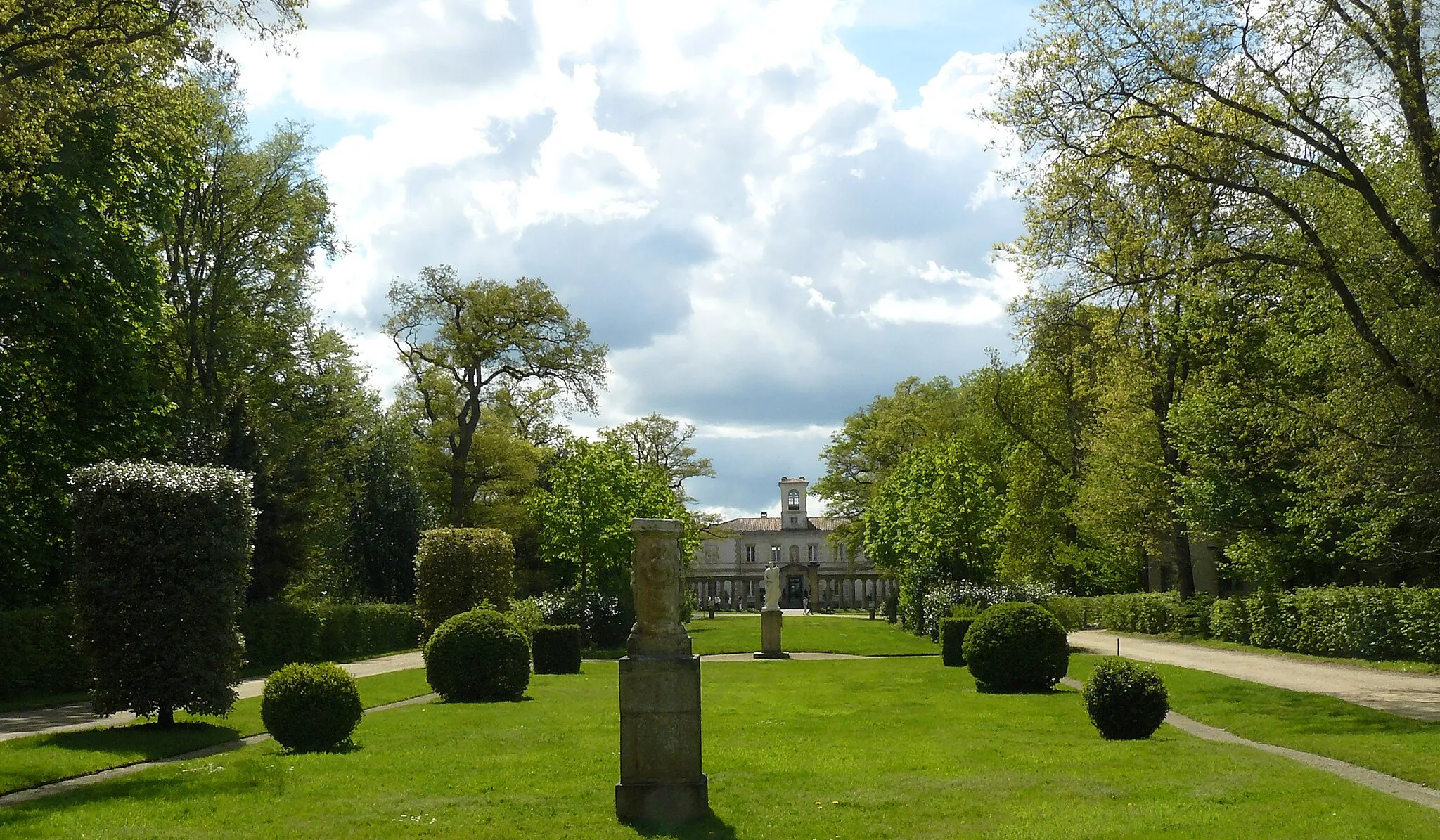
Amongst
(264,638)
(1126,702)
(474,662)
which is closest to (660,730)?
(1126,702)

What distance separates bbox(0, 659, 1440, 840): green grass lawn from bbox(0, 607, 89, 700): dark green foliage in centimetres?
890

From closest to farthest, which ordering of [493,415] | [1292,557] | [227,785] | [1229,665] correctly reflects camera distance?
[227,785]
[1229,665]
[1292,557]
[493,415]

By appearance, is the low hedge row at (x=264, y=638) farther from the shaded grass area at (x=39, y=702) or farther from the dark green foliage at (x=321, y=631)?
the shaded grass area at (x=39, y=702)

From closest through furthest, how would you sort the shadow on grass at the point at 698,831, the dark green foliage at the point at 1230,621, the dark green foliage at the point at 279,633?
the shadow on grass at the point at 698,831
the dark green foliage at the point at 279,633
the dark green foliage at the point at 1230,621

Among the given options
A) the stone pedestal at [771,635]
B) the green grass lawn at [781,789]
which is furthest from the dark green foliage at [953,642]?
→ the green grass lawn at [781,789]

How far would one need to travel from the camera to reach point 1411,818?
341 inches

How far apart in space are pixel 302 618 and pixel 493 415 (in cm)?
2714

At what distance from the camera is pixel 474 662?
1950cm

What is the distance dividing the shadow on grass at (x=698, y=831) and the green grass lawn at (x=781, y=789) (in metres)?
0.03

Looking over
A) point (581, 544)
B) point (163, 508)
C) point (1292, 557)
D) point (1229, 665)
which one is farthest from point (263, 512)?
point (1292, 557)

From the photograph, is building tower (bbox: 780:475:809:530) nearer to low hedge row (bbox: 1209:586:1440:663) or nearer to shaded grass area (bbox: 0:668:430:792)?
low hedge row (bbox: 1209:586:1440:663)

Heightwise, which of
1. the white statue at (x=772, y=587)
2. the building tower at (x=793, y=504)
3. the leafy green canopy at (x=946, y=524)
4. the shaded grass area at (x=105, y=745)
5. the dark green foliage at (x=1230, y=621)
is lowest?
the shaded grass area at (x=105, y=745)

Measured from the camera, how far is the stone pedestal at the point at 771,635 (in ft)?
108

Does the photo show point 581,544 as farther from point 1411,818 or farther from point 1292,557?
point 1411,818
